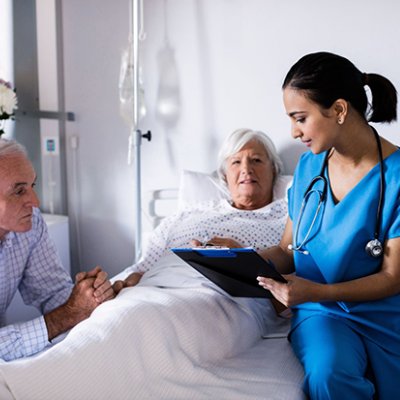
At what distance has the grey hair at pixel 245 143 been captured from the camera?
2.39 meters

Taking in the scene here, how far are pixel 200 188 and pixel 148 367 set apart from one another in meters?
1.22

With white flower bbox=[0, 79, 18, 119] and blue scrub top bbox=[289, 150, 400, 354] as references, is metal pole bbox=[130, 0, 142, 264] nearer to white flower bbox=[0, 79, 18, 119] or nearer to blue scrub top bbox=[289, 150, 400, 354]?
white flower bbox=[0, 79, 18, 119]

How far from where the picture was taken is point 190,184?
253 cm

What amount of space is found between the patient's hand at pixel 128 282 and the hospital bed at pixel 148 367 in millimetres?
281

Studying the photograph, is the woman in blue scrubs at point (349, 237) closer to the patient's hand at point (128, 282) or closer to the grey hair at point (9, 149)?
the patient's hand at point (128, 282)

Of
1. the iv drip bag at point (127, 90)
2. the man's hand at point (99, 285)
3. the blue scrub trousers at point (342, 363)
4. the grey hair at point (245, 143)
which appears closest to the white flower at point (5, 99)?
the iv drip bag at point (127, 90)

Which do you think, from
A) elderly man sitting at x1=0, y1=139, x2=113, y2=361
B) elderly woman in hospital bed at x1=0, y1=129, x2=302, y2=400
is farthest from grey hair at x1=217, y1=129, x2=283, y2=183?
elderly man sitting at x1=0, y1=139, x2=113, y2=361

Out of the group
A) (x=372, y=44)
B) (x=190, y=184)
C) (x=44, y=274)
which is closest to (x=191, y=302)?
(x=44, y=274)

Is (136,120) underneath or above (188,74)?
underneath

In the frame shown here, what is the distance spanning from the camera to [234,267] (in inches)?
57.1

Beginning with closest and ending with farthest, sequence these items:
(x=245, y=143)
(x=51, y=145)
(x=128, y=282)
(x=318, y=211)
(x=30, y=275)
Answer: (x=318, y=211) → (x=30, y=275) → (x=128, y=282) → (x=245, y=143) → (x=51, y=145)

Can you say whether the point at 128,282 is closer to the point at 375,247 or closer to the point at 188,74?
the point at 375,247

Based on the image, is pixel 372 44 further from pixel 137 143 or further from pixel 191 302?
pixel 191 302

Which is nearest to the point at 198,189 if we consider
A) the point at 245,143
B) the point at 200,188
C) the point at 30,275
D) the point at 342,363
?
the point at 200,188
